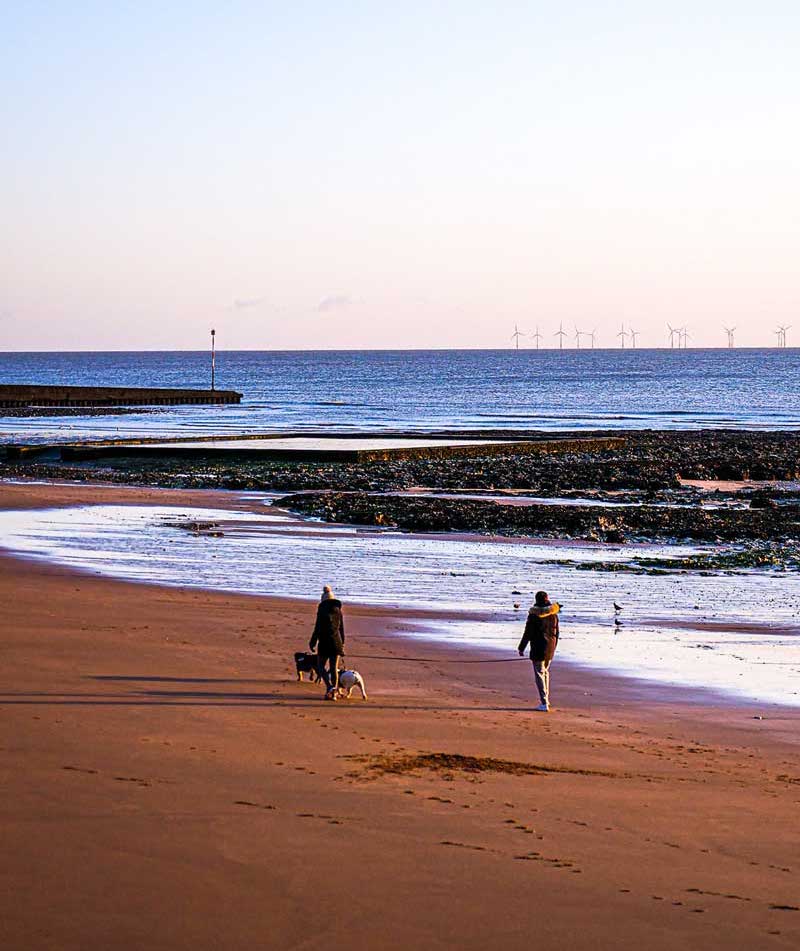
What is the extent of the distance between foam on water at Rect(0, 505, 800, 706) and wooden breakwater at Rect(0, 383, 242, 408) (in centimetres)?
7086

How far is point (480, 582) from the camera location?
25.9 meters

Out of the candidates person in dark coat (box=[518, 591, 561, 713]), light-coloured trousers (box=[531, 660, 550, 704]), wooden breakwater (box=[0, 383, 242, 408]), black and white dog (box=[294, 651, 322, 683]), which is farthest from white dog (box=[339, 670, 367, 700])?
wooden breakwater (box=[0, 383, 242, 408])

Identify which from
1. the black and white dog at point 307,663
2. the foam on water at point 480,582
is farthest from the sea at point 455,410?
the black and white dog at point 307,663

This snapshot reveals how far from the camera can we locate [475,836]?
10.5 m

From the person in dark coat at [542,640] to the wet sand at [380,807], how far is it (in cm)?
35

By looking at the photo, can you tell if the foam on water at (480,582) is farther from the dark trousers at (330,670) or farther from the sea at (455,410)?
the sea at (455,410)

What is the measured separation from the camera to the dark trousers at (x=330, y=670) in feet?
51.1

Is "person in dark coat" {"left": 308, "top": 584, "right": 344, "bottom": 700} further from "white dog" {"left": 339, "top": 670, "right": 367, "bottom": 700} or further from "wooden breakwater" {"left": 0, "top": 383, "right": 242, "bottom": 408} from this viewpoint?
"wooden breakwater" {"left": 0, "top": 383, "right": 242, "bottom": 408}

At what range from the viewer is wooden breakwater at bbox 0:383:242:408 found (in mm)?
106688

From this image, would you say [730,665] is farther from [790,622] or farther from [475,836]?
[475,836]

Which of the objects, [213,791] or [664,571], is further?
[664,571]

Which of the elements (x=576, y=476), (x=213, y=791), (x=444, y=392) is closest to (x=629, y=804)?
(x=213, y=791)

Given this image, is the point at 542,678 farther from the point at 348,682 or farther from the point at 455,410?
the point at 455,410

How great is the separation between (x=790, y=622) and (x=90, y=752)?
42.7 ft
